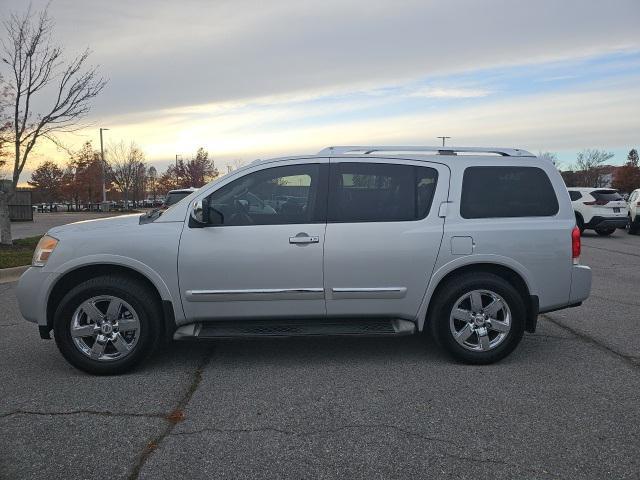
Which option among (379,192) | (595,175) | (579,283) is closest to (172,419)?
(379,192)

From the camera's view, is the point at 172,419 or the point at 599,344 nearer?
the point at 172,419

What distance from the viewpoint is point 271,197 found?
15.5 feet

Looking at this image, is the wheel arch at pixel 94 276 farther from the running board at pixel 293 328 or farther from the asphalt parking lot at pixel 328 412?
the asphalt parking lot at pixel 328 412

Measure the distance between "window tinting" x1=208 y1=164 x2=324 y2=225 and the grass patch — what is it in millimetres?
7369

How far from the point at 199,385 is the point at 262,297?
865 millimetres

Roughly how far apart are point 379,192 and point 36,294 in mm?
3033

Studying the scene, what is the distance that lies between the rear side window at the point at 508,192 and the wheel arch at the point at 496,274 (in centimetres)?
46

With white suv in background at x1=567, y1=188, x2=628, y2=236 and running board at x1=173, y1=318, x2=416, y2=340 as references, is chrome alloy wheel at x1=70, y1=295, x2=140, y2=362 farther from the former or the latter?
white suv in background at x1=567, y1=188, x2=628, y2=236

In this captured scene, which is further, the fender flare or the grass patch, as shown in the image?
the grass patch

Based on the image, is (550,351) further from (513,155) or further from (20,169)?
(20,169)

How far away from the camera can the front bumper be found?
4473mm

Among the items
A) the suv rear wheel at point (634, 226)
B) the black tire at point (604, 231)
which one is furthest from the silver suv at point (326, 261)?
the suv rear wheel at point (634, 226)

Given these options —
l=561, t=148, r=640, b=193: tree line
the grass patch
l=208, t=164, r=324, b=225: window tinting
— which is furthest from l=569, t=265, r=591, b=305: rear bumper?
l=561, t=148, r=640, b=193: tree line

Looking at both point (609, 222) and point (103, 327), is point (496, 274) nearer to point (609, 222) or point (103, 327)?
point (103, 327)
